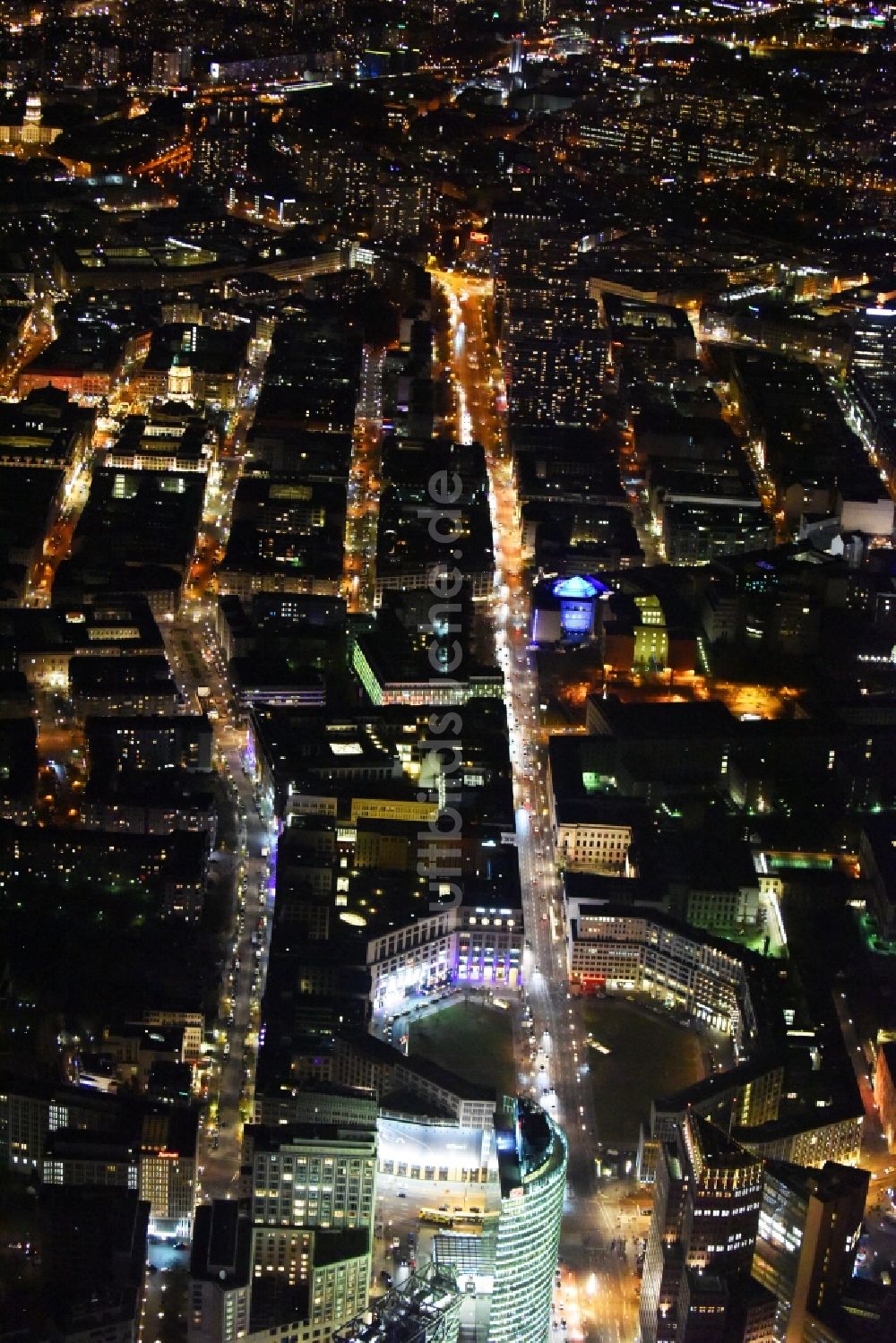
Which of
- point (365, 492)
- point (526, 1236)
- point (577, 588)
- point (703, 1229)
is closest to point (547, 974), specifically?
point (526, 1236)

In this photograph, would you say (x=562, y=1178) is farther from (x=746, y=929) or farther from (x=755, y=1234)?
(x=746, y=929)

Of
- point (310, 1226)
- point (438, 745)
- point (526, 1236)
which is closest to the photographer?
point (526, 1236)

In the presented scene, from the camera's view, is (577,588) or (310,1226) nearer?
(310,1226)

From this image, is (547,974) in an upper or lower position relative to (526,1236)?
lower

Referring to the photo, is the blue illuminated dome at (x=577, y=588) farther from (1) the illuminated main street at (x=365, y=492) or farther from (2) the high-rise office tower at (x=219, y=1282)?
(2) the high-rise office tower at (x=219, y=1282)

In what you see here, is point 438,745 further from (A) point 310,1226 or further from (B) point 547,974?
(A) point 310,1226

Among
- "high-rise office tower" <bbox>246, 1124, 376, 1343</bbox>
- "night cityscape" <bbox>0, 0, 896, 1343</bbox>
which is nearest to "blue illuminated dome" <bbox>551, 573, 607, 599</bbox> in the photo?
"night cityscape" <bbox>0, 0, 896, 1343</bbox>

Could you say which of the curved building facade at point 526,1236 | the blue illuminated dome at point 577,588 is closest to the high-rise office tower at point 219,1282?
the curved building facade at point 526,1236

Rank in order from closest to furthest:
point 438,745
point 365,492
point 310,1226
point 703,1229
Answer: point 703,1229, point 310,1226, point 438,745, point 365,492
